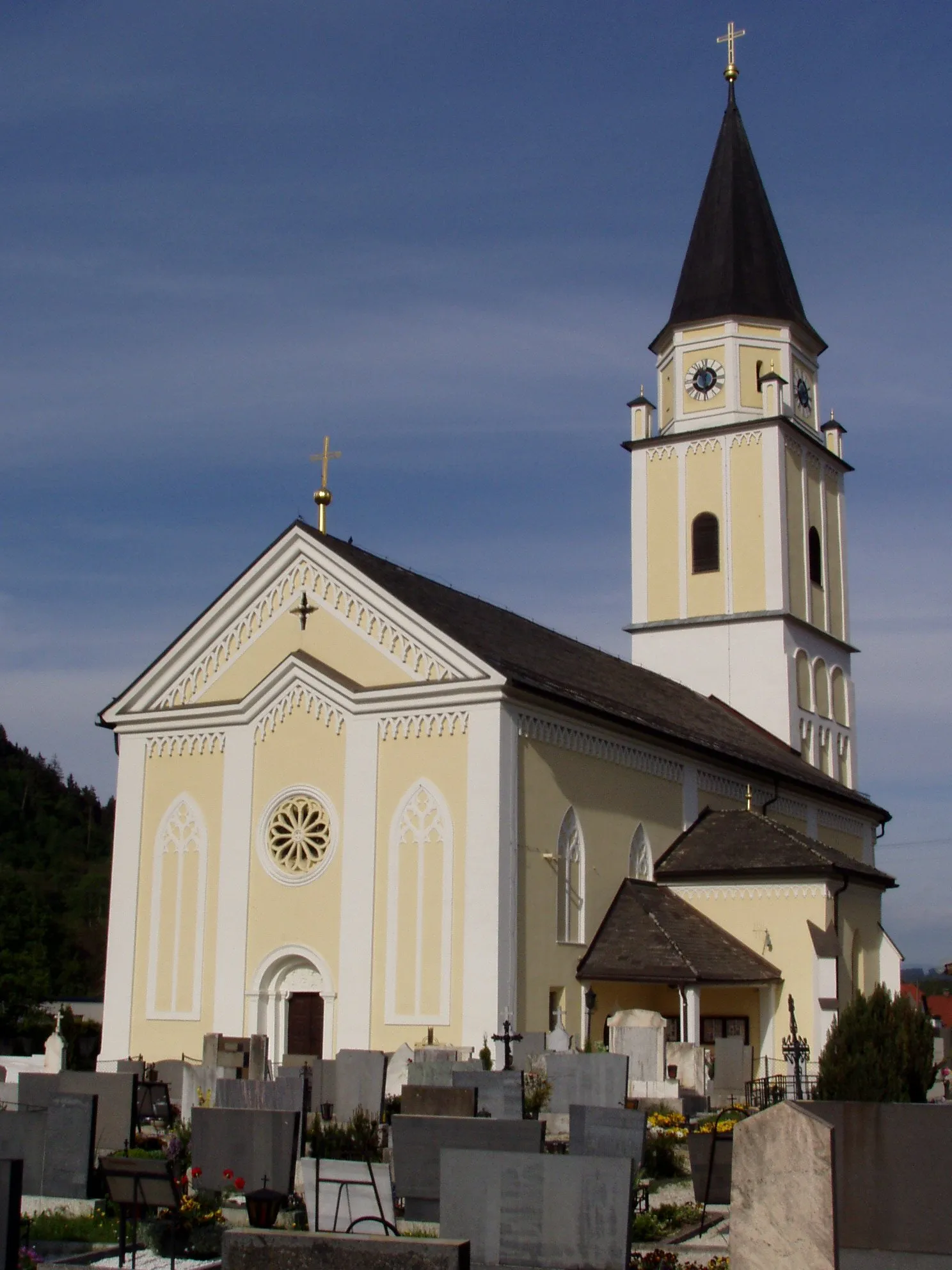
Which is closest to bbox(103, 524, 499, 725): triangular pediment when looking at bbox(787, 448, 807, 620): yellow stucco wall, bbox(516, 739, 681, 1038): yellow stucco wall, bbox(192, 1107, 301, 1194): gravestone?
bbox(516, 739, 681, 1038): yellow stucco wall

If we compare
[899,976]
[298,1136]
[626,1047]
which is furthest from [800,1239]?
[899,976]

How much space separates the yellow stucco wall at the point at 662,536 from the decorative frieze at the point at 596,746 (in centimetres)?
1121

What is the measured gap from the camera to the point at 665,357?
44.9 meters

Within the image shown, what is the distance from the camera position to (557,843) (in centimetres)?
2781

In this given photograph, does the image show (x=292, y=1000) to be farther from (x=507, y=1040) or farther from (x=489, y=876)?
(x=507, y=1040)

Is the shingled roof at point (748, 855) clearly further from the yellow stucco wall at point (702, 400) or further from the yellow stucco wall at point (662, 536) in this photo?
the yellow stucco wall at point (702, 400)

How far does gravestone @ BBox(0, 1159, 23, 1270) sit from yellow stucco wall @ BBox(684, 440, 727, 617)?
110 ft

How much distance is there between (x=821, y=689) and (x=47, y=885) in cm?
6416

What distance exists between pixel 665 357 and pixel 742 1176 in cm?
3699

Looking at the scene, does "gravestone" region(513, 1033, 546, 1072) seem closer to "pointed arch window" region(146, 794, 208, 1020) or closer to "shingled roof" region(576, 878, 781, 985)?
"shingled roof" region(576, 878, 781, 985)

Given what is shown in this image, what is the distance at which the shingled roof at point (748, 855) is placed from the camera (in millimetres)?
30188

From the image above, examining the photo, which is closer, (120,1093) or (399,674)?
(120,1093)

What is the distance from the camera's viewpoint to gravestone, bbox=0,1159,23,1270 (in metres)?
10.6

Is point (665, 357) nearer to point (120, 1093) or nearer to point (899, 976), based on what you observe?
point (899, 976)
